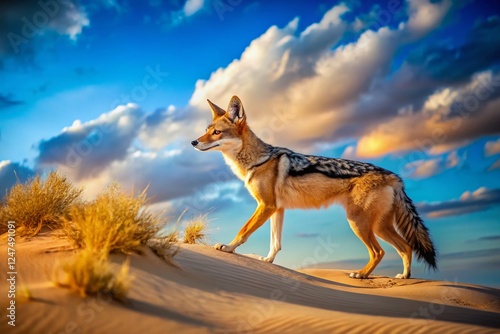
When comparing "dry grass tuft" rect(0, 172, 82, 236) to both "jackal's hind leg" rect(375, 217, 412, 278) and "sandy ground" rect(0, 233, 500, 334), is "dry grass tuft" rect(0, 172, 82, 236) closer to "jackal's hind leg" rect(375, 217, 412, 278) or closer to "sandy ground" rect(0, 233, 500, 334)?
"sandy ground" rect(0, 233, 500, 334)

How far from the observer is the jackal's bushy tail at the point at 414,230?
388 inches

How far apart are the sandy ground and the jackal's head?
2574 millimetres

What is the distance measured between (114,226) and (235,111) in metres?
5.07

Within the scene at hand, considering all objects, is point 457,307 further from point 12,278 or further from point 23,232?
point 23,232

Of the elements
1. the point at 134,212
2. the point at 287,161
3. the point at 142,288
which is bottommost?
the point at 142,288

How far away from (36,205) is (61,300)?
4.10 metres

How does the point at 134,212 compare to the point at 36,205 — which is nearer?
the point at 134,212

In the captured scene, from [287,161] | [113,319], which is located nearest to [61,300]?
[113,319]

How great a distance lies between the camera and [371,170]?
1005 cm

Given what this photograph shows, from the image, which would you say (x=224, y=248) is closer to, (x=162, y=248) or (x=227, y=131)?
(x=162, y=248)

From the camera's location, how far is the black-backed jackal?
959cm

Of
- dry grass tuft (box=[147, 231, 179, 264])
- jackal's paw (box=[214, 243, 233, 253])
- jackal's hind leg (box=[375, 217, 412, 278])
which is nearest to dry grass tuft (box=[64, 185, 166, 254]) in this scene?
dry grass tuft (box=[147, 231, 179, 264])

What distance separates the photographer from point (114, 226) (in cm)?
601

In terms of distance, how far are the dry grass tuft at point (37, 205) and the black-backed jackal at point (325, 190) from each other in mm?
3148
